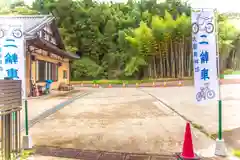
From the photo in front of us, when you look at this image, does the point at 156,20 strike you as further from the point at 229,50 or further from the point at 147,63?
the point at 229,50

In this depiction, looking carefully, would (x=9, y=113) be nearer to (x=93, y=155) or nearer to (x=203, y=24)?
(x=93, y=155)

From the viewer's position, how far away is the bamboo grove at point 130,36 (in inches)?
368

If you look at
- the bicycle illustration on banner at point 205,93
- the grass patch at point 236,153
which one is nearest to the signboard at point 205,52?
the bicycle illustration on banner at point 205,93

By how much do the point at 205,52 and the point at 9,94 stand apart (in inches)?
61.2

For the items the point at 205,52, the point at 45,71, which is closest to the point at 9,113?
the point at 205,52

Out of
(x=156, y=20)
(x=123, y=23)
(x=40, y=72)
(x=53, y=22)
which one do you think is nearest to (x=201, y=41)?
(x=40, y=72)

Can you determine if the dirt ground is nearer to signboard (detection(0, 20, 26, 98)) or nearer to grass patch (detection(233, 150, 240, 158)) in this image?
grass patch (detection(233, 150, 240, 158))

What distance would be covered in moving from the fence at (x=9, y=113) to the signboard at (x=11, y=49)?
1.31 feet

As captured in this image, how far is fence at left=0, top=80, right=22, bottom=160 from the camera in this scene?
1422 mm

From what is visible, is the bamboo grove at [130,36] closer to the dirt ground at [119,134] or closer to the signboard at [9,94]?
the dirt ground at [119,134]

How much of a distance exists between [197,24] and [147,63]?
27.6 feet

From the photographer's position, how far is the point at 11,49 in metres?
1.92

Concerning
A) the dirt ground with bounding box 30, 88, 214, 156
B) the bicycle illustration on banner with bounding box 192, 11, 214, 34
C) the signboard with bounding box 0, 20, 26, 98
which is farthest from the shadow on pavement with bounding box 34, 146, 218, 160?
the bicycle illustration on banner with bounding box 192, 11, 214, 34

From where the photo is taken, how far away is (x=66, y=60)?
11.0 m
